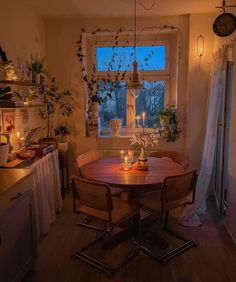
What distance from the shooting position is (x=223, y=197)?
342 centimetres

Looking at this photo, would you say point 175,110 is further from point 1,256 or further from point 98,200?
point 1,256

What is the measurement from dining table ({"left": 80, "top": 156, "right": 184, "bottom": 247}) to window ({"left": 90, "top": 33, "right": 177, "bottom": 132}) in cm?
141

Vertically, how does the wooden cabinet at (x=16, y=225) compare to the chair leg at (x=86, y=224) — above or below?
above

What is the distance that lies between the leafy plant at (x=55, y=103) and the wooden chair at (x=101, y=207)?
76.6 inches

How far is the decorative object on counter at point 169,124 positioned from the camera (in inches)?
162

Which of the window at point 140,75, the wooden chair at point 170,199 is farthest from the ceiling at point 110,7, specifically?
the wooden chair at point 170,199

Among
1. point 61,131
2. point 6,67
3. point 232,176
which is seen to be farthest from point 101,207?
point 61,131

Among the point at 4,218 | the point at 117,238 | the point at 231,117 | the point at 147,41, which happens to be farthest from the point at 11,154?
the point at 147,41

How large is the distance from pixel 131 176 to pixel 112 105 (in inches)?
81.5

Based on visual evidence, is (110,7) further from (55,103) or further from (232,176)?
(232,176)

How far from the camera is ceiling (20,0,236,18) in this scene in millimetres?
3367

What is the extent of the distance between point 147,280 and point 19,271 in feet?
3.33

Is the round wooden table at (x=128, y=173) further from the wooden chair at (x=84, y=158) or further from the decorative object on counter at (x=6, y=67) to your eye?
the decorative object on counter at (x=6, y=67)

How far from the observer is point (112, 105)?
4.50m
